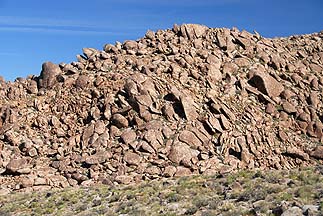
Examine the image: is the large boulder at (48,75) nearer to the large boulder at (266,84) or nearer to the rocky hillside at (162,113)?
the rocky hillside at (162,113)

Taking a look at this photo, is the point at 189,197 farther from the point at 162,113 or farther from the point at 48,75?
the point at 48,75

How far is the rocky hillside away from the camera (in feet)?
123

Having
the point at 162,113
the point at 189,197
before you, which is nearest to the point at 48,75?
the point at 162,113

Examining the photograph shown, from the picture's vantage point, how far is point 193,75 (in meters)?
46.1

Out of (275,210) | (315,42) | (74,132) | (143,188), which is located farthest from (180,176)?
(315,42)

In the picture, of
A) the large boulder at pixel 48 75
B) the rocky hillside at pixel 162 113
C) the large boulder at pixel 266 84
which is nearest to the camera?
the rocky hillside at pixel 162 113

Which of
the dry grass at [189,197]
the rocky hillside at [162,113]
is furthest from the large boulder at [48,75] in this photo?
the dry grass at [189,197]

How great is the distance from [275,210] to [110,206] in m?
11.1

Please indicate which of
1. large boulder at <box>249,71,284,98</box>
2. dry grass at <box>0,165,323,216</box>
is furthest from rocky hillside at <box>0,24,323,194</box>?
dry grass at <box>0,165,323,216</box>

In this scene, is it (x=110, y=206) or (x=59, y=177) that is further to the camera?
(x=59, y=177)

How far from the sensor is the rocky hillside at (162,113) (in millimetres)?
37562

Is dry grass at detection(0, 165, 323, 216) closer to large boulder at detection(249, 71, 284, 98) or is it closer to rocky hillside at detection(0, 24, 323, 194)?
rocky hillside at detection(0, 24, 323, 194)

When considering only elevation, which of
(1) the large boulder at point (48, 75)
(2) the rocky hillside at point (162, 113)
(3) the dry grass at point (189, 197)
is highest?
(1) the large boulder at point (48, 75)

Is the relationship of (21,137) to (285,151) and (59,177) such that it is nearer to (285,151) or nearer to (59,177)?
(59,177)
